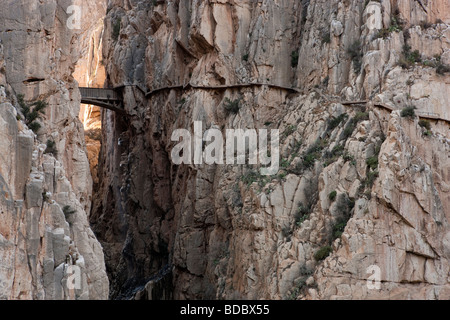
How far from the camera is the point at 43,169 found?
47.6m

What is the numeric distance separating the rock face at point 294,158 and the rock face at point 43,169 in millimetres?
10981

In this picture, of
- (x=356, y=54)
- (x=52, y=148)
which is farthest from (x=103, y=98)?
(x=356, y=54)

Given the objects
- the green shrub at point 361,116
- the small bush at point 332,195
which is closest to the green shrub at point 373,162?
the small bush at point 332,195

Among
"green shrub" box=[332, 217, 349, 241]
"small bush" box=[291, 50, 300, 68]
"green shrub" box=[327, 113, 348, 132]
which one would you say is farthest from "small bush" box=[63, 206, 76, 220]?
"small bush" box=[291, 50, 300, 68]

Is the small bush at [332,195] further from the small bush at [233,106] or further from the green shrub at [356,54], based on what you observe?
the small bush at [233,106]

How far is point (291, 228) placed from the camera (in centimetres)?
5562

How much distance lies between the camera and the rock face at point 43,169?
139 feet

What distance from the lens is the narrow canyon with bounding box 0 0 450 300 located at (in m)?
48.4

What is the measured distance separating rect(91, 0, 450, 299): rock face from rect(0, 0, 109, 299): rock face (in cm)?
1098

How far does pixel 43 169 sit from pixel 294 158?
61.3 ft

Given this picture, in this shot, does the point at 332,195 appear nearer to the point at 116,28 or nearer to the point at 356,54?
the point at 356,54

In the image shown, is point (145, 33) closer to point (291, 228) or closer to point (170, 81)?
point (170, 81)
